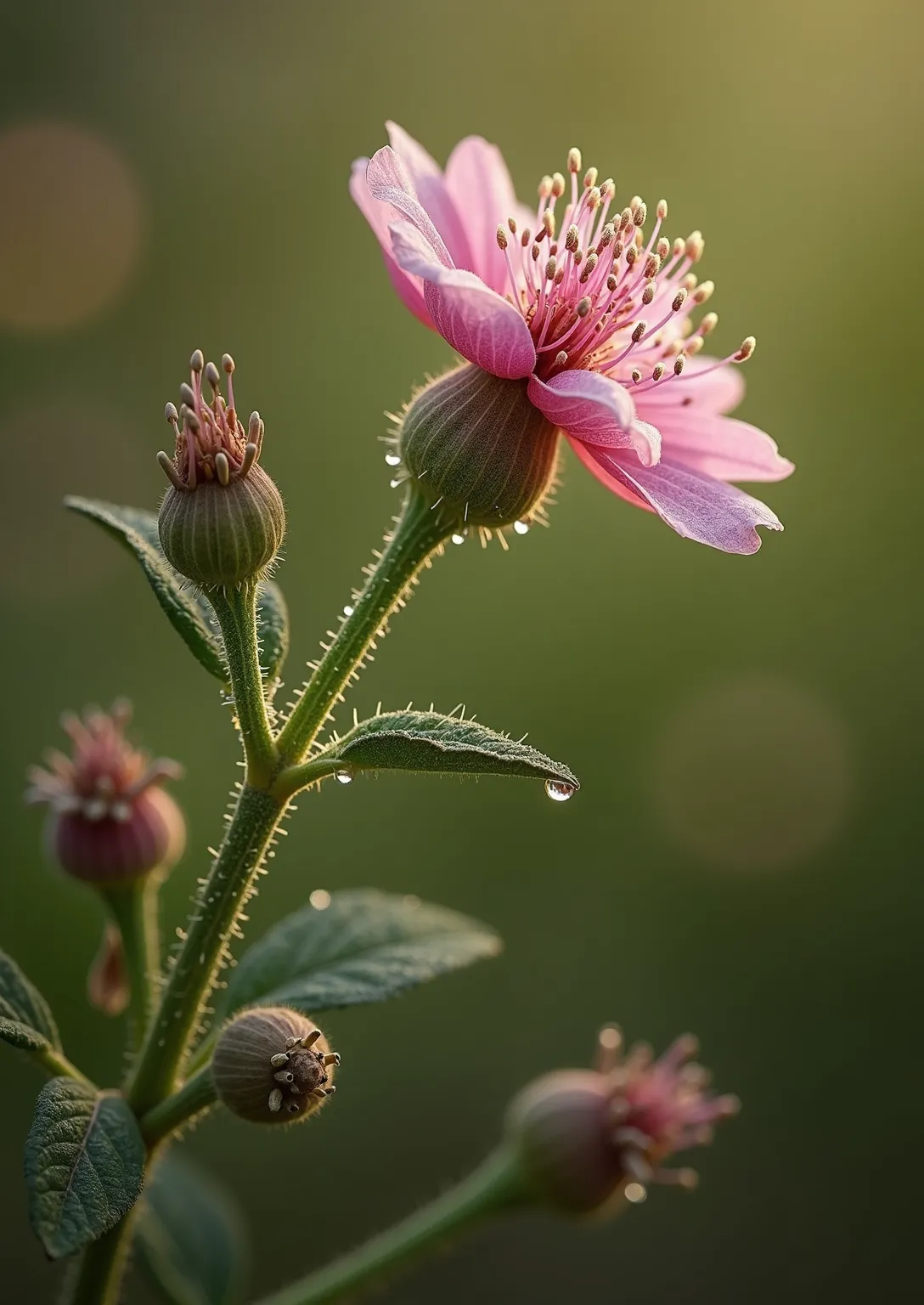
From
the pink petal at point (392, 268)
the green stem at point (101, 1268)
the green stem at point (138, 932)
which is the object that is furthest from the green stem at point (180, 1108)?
the pink petal at point (392, 268)

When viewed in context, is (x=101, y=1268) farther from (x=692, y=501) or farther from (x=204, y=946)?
(x=692, y=501)

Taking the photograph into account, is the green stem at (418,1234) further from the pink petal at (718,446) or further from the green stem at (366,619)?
the pink petal at (718,446)

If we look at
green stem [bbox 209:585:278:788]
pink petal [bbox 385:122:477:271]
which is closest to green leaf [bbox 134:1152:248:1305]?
green stem [bbox 209:585:278:788]

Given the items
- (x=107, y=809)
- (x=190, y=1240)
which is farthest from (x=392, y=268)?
(x=190, y=1240)

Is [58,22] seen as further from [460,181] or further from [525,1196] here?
[525,1196]

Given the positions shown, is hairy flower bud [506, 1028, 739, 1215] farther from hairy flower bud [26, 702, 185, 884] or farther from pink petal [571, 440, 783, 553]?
pink petal [571, 440, 783, 553]
